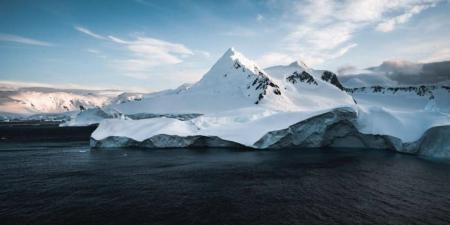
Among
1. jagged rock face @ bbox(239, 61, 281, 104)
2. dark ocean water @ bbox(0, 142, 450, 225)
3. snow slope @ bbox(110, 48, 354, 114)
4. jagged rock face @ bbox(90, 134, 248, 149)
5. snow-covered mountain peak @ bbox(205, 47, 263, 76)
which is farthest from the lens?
snow-covered mountain peak @ bbox(205, 47, 263, 76)

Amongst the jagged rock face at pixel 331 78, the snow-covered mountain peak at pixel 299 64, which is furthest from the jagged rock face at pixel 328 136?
the jagged rock face at pixel 331 78

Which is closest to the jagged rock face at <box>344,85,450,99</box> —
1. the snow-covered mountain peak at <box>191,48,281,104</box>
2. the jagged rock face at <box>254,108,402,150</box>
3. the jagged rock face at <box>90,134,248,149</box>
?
the snow-covered mountain peak at <box>191,48,281,104</box>

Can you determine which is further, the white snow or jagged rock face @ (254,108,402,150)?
jagged rock face @ (254,108,402,150)

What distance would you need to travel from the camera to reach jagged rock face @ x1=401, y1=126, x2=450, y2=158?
4771 centimetres

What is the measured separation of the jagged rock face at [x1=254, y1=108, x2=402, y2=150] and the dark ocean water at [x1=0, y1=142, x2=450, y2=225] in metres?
7.62

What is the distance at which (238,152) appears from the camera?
184ft

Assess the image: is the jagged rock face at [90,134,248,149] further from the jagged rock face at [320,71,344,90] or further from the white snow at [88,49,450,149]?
the jagged rock face at [320,71,344,90]

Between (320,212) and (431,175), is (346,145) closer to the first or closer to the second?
(431,175)

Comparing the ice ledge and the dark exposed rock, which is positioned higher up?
the dark exposed rock

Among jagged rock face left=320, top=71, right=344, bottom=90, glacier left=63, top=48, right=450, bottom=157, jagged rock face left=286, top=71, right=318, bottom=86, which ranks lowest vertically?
glacier left=63, top=48, right=450, bottom=157

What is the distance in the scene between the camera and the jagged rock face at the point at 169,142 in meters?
61.8

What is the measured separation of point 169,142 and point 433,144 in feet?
134

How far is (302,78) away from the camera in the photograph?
13938 cm

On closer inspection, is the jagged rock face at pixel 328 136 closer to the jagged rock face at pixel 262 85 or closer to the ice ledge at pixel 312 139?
the ice ledge at pixel 312 139
